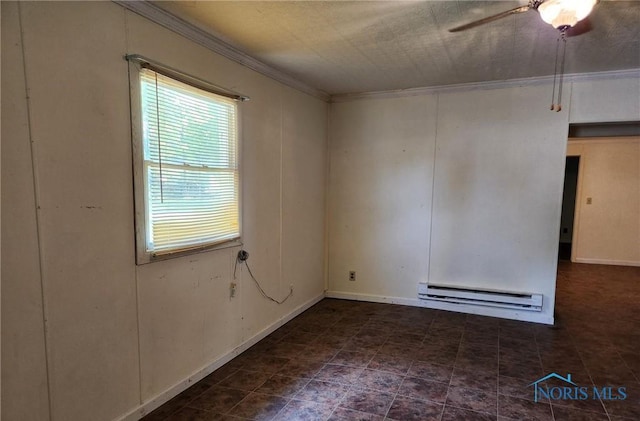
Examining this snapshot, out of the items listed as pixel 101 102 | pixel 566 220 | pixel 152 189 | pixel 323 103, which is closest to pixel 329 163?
pixel 323 103

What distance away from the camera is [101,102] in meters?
1.85

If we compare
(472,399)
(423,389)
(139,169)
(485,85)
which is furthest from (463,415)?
(485,85)

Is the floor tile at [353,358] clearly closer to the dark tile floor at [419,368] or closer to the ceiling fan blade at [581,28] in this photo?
the dark tile floor at [419,368]

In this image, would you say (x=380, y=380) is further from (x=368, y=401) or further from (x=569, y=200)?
(x=569, y=200)

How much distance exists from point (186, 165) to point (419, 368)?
2262 millimetres

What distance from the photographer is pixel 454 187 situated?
3994 millimetres

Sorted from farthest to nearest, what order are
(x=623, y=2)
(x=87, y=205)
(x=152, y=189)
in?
(x=152, y=189)
(x=623, y=2)
(x=87, y=205)

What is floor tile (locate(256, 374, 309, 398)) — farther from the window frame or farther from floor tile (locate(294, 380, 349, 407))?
the window frame

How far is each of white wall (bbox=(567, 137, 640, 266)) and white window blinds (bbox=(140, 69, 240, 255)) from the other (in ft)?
21.5

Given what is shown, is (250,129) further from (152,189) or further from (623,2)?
(623,2)

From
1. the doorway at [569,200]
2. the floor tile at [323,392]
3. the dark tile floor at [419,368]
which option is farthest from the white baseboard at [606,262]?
the floor tile at [323,392]

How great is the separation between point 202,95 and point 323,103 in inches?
81.6

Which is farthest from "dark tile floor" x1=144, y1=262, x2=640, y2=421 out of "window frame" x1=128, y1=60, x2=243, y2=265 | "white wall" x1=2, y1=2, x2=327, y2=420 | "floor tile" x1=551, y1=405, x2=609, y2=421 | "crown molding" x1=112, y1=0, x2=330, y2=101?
"crown molding" x1=112, y1=0, x2=330, y2=101

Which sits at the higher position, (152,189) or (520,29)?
(520,29)
